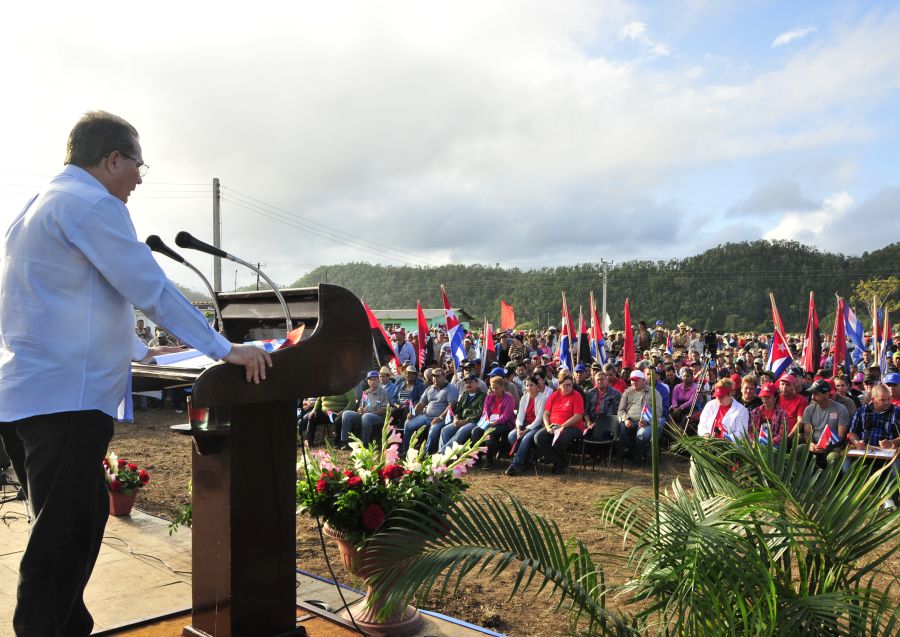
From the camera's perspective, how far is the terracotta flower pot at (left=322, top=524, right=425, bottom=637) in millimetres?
3143

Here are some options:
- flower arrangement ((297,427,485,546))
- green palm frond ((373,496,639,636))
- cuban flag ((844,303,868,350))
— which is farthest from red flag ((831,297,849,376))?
green palm frond ((373,496,639,636))

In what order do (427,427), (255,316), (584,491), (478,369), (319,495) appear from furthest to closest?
(478,369) → (427,427) → (584,491) → (319,495) → (255,316)

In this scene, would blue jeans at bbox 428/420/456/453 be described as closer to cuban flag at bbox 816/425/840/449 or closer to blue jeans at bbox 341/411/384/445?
blue jeans at bbox 341/411/384/445

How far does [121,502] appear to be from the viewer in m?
5.69

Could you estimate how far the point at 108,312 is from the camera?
2.14 metres

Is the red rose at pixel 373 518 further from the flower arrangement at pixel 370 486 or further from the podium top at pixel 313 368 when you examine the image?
the podium top at pixel 313 368

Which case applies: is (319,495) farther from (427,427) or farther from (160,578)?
(427,427)

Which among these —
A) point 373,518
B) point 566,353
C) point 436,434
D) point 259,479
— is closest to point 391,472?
point 373,518

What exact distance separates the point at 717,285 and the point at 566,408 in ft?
201

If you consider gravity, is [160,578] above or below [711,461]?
below

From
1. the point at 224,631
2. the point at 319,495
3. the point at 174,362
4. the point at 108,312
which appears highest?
the point at 108,312

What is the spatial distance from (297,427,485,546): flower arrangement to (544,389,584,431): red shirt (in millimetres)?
5439

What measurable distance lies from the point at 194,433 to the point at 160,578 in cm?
213

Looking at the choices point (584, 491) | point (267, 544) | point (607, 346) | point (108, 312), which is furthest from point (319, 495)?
point (607, 346)
